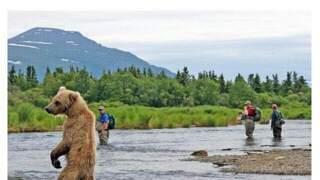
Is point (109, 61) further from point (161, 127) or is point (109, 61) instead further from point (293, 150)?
point (293, 150)

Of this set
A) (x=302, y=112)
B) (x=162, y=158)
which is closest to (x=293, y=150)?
(x=302, y=112)

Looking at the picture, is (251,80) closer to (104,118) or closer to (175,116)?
(175,116)

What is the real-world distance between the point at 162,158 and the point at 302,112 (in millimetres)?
1541

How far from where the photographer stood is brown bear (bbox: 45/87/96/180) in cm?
1384

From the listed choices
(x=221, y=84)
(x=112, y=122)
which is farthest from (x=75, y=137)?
(x=221, y=84)

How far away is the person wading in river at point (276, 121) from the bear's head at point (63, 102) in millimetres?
2220

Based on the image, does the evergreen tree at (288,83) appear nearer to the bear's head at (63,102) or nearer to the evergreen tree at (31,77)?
the bear's head at (63,102)

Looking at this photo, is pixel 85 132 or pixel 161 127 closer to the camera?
pixel 85 132

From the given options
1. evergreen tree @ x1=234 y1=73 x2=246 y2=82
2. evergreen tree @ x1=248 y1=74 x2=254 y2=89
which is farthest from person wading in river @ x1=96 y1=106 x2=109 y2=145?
evergreen tree @ x1=248 y1=74 x2=254 y2=89

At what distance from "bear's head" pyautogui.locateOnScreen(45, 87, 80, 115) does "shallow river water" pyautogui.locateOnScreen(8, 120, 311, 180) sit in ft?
1.53

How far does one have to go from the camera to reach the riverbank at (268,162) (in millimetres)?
14703

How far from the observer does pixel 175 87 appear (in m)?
14.7

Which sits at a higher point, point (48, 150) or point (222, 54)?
point (222, 54)
